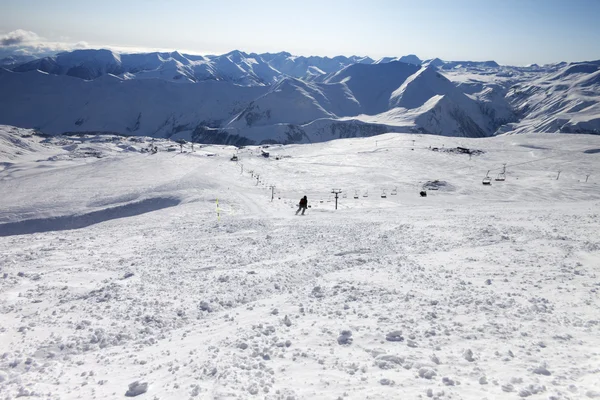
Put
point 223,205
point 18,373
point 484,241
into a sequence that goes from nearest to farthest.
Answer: point 18,373 → point 484,241 → point 223,205

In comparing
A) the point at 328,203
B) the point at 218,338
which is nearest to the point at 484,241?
the point at 218,338

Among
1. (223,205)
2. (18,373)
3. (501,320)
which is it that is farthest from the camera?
(223,205)

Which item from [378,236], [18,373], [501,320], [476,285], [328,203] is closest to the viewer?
[18,373]

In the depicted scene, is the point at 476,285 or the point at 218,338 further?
the point at 476,285

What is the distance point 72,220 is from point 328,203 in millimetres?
29028

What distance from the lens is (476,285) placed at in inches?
588

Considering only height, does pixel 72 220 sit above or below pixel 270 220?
below

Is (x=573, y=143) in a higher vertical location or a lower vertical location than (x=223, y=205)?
higher

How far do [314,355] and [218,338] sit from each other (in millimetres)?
2987

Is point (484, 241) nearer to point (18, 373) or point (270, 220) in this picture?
point (270, 220)

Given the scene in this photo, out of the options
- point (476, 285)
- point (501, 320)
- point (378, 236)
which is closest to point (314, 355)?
point (501, 320)

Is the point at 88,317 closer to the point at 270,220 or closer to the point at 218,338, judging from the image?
the point at 218,338

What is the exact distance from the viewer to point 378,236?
78.8ft

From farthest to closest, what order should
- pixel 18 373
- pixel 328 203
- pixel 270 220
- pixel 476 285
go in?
pixel 328 203 → pixel 270 220 → pixel 476 285 → pixel 18 373
